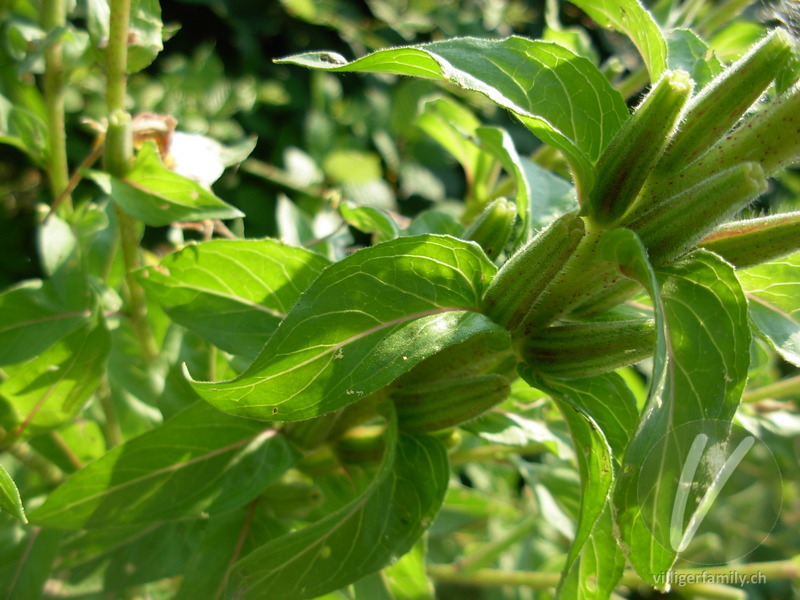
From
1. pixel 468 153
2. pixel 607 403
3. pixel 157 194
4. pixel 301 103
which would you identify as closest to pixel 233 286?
pixel 157 194

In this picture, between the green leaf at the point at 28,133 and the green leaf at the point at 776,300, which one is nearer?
the green leaf at the point at 776,300

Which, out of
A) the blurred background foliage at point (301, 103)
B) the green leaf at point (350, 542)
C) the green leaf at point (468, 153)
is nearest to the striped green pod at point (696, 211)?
the green leaf at point (350, 542)

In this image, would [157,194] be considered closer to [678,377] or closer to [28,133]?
[28,133]

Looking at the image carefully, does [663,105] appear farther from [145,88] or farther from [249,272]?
[145,88]

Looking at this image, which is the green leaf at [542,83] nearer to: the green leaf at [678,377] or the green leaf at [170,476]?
the green leaf at [678,377]

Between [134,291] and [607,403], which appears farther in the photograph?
[134,291]
